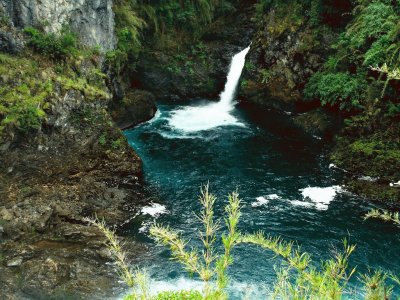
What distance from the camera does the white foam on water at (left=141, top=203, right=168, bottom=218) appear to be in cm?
1291

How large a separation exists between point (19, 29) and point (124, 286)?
9.33 meters

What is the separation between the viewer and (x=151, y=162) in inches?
666

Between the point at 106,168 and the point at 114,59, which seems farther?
the point at 114,59

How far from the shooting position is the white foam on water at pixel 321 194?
13.7 m

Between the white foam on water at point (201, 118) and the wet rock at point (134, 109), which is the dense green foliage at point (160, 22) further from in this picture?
the white foam on water at point (201, 118)

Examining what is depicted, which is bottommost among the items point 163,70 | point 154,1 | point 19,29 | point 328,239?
point 328,239

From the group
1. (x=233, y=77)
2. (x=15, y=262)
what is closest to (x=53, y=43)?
(x=15, y=262)

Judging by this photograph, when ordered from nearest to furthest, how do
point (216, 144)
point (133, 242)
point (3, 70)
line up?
point (133, 242)
point (3, 70)
point (216, 144)

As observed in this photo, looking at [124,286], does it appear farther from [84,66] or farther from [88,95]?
[84,66]

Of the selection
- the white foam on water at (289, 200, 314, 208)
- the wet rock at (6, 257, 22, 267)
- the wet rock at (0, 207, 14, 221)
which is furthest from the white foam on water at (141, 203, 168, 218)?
the white foam on water at (289, 200, 314, 208)

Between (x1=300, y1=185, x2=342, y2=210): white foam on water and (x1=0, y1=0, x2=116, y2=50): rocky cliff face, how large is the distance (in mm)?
10591

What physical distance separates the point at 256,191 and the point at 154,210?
12.7 ft

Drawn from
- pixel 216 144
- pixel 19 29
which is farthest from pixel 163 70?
pixel 19 29

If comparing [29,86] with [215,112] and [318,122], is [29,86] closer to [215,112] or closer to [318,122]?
[215,112]
